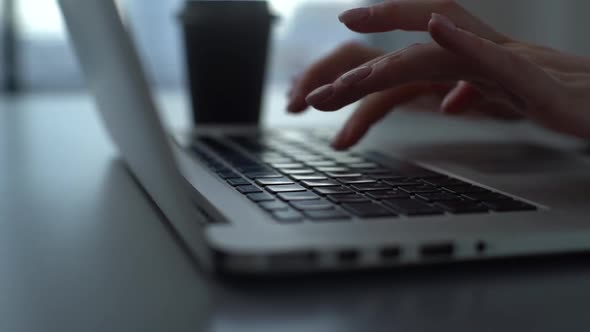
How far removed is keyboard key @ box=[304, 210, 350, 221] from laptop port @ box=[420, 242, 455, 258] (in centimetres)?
7

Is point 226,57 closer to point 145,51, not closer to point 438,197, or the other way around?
point 438,197

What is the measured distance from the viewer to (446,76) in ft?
2.16

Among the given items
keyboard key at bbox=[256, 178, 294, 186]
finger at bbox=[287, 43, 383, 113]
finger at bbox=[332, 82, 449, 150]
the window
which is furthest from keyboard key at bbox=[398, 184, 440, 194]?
the window

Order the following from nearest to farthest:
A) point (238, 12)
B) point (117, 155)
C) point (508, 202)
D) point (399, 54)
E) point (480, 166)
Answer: point (508, 202)
point (399, 54)
point (480, 166)
point (117, 155)
point (238, 12)

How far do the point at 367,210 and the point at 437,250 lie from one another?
0.24ft

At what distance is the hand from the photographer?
579mm

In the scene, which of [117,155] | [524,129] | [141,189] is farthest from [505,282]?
[524,129]

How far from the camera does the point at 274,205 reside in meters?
0.51

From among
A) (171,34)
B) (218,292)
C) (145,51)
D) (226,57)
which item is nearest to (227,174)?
(218,292)

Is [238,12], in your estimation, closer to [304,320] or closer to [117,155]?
[117,155]

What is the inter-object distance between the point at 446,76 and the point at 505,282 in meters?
0.27

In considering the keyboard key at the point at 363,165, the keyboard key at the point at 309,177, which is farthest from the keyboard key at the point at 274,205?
the keyboard key at the point at 363,165

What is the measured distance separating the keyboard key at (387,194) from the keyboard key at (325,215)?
69 millimetres

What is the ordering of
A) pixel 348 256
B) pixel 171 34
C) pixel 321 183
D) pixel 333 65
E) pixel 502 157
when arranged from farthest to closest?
pixel 171 34, pixel 333 65, pixel 502 157, pixel 321 183, pixel 348 256
